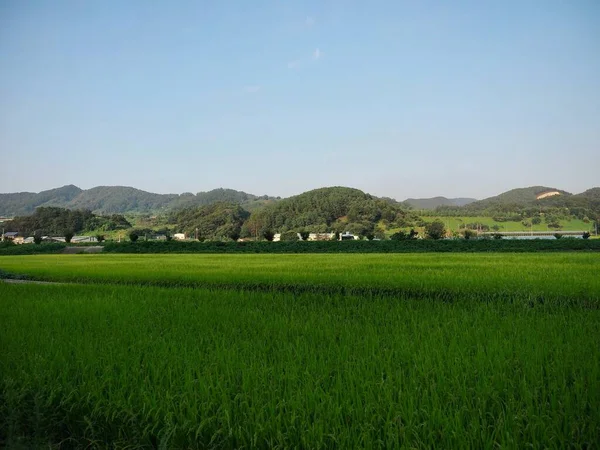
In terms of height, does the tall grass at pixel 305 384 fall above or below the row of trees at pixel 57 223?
below

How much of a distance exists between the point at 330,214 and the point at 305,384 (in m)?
98.0

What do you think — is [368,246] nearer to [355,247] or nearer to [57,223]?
[355,247]

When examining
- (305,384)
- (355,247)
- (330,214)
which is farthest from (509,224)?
(305,384)

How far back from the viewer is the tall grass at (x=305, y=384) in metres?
2.57

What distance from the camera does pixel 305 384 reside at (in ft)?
10.5

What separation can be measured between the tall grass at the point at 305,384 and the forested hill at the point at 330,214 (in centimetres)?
8384

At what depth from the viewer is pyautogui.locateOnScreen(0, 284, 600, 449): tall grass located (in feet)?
8.45

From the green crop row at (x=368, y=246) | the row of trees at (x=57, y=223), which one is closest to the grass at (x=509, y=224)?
the green crop row at (x=368, y=246)

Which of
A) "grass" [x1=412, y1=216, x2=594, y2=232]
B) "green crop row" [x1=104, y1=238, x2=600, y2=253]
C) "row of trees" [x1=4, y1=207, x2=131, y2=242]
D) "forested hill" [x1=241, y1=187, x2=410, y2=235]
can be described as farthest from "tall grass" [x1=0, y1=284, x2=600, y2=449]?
"grass" [x1=412, y1=216, x2=594, y2=232]

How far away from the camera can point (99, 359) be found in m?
4.14

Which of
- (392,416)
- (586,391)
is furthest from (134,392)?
(586,391)

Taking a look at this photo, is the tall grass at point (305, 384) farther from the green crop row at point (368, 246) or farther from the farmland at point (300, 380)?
the green crop row at point (368, 246)

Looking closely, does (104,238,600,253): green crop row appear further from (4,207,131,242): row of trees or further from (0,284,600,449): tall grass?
(4,207,131,242): row of trees

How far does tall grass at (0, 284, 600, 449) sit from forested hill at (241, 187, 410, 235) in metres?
83.8
